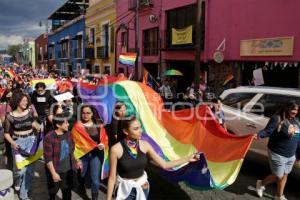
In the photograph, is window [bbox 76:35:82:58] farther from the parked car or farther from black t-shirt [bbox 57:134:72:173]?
black t-shirt [bbox 57:134:72:173]

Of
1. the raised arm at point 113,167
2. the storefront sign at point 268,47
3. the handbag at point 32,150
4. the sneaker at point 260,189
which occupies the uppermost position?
the storefront sign at point 268,47

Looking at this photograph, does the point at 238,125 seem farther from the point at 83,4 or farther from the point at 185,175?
the point at 83,4

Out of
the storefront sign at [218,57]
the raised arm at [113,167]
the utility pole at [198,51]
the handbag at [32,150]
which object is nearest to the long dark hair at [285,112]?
the raised arm at [113,167]

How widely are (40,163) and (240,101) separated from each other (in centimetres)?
420

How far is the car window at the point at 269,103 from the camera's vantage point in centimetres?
635

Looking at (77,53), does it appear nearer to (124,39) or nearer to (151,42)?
(124,39)

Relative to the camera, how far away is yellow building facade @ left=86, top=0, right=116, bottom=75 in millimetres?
27847

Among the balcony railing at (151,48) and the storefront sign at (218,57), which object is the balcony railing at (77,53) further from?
the storefront sign at (218,57)

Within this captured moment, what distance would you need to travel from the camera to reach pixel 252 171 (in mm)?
7289

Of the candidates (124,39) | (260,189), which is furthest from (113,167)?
(124,39)

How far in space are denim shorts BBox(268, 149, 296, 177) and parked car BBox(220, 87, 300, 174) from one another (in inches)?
16.5

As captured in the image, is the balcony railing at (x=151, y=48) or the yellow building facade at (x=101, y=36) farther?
the yellow building facade at (x=101, y=36)

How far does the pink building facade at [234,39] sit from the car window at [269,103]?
6.26 metres

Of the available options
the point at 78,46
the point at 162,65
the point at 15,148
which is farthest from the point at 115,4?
the point at 15,148
